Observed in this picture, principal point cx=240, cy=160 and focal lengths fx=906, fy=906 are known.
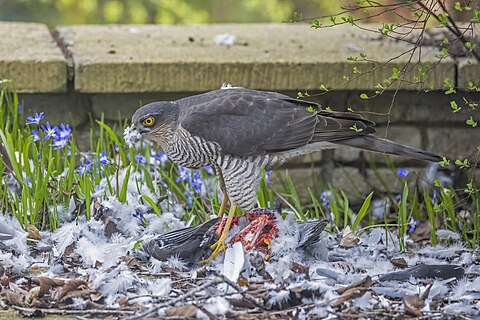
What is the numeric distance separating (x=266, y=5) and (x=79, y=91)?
5050mm

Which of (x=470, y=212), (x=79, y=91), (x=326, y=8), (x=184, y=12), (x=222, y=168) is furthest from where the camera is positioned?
(x=326, y=8)

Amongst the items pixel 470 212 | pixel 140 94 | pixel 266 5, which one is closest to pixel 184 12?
pixel 266 5

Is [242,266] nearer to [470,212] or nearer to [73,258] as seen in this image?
[73,258]

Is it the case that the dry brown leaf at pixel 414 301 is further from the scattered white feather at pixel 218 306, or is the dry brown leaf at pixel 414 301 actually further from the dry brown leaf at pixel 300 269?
the scattered white feather at pixel 218 306

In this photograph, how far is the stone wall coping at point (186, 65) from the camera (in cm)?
491

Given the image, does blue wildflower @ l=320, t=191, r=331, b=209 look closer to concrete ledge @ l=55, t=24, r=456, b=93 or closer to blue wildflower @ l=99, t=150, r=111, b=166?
concrete ledge @ l=55, t=24, r=456, b=93

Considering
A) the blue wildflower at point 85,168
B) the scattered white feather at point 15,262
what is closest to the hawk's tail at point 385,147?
the blue wildflower at point 85,168

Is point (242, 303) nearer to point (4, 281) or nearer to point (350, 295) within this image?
point (350, 295)

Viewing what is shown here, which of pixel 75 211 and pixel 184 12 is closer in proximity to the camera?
pixel 75 211

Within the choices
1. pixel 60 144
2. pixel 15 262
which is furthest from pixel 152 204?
pixel 15 262

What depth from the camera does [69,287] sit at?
3111 mm

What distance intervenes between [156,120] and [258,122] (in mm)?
399

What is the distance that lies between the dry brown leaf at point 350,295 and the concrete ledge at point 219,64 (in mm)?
2101

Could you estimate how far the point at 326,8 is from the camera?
10.2 m
